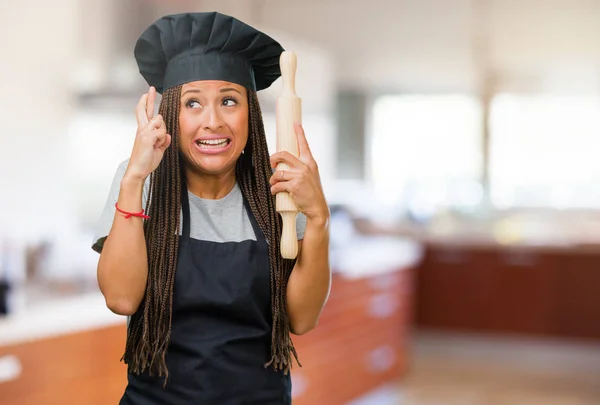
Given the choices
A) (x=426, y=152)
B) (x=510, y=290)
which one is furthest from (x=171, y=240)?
(x=426, y=152)

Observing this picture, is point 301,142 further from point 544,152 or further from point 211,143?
point 544,152

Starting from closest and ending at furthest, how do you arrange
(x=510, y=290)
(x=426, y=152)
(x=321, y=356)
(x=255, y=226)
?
(x=255, y=226)
(x=321, y=356)
(x=510, y=290)
(x=426, y=152)

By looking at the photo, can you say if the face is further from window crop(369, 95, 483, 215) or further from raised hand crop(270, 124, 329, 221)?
window crop(369, 95, 483, 215)

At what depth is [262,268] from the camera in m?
1.01

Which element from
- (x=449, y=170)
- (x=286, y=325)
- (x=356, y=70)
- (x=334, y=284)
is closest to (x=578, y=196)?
(x=449, y=170)

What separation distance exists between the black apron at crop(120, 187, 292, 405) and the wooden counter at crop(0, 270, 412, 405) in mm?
983

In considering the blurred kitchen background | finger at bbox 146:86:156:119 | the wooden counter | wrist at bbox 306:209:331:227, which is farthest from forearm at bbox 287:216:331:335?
the blurred kitchen background

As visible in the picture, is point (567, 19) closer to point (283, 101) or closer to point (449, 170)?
point (449, 170)

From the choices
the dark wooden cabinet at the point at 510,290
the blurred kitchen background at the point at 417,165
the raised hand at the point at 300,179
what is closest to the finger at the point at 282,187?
the raised hand at the point at 300,179

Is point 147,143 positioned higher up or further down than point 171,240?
higher up

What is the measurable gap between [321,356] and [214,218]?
249 centimetres

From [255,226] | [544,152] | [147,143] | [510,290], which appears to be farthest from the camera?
[544,152]

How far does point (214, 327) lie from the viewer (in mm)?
990

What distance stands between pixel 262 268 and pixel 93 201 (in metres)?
2.32
